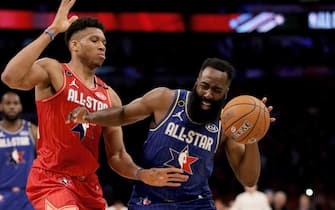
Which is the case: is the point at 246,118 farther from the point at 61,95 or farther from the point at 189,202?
the point at 61,95

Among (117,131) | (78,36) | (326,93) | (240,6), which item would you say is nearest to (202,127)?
(117,131)

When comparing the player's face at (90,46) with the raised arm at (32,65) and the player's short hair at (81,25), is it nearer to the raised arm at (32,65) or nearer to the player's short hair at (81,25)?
the player's short hair at (81,25)

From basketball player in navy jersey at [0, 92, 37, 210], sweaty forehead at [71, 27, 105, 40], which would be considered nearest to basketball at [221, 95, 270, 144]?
sweaty forehead at [71, 27, 105, 40]

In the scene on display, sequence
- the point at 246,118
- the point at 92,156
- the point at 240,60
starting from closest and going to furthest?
1. the point at 246,118
2. the point at 92,156
3. the point at 240,60

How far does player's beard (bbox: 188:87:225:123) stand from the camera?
14.4 ft

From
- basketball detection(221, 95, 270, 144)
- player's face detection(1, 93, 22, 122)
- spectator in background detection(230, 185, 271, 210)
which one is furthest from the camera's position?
spectator in background detection(230, 185, 271, 210)

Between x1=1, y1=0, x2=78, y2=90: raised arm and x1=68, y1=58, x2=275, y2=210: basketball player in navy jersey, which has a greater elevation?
x1=1, y1=0, x2=78, y2=90: raised arm

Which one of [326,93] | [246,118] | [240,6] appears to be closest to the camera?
[246,118]

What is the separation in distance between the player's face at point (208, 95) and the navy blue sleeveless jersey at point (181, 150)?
69 mm

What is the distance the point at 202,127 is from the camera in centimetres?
448

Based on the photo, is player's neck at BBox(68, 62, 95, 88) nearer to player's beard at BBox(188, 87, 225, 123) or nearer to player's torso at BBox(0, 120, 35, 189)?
player's beard at BBox(188, 87, 225, 123)

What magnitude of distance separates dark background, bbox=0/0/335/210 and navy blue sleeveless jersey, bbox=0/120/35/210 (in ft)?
10.1

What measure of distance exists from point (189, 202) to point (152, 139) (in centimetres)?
47

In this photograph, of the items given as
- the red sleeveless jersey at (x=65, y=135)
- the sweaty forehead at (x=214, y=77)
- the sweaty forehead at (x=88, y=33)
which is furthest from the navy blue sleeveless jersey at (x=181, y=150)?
the sweaty forehead at (x=88, y=33)
